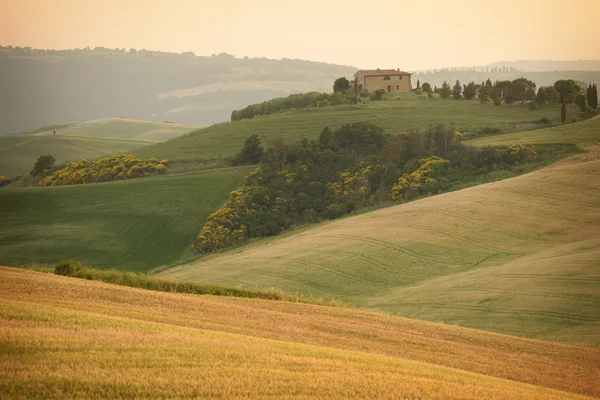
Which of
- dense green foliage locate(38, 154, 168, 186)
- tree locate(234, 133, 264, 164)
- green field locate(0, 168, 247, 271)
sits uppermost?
tree locate(234, 133, 264, 164)

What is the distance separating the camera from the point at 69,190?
77312 mm

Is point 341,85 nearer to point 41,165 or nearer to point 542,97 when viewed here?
point 542,97

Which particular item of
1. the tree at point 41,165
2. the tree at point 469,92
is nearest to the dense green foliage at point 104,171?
the tree at point 41,165

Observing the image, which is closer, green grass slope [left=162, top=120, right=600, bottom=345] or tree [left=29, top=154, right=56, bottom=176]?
green grass slope [left=162, top=120, right=600, bottom=345]

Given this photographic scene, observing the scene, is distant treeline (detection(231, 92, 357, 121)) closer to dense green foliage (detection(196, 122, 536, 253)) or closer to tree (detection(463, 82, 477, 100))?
tree (detection(463, 82, 477, 100))

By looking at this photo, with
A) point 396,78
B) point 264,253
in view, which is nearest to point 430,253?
point 264,253

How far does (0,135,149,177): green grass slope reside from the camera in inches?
5236

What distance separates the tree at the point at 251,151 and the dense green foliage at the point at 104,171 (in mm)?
10254

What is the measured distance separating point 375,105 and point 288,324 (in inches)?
3623

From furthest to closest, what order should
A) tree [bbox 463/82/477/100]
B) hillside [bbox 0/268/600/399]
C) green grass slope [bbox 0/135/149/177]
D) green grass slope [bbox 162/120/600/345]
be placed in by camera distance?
green grass slope [bbox 0/135/149/177] < tree [bbox 463/82/477/100] < green grass slope [bbox 162/120/600/345] < hillside [bbox 0/268/600/399]

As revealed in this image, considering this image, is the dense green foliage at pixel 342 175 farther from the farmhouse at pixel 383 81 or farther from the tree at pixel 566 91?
the farmhouse at pixel 383 81

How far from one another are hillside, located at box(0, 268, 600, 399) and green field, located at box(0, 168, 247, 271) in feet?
126

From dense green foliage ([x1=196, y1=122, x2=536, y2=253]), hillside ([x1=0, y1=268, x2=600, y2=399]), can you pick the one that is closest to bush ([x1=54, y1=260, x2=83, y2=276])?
hillside ([x1=0, y1=268, x2=600, y2=399])

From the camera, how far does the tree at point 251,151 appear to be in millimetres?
85750
